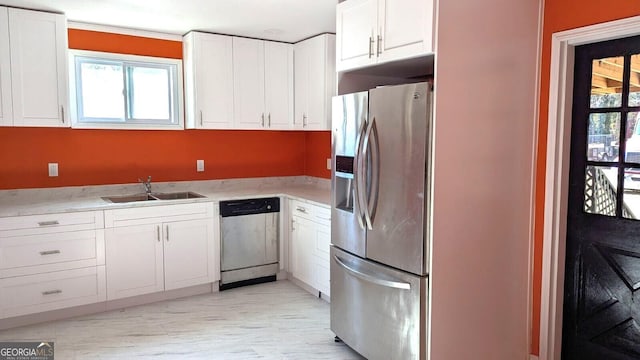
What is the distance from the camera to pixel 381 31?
100 inches

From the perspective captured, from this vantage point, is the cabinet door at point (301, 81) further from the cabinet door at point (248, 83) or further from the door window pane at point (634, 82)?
the door window pane at point (634, 82)

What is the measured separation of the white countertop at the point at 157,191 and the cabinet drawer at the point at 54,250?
0.63ft

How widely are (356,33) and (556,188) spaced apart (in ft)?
Answer: 4.90

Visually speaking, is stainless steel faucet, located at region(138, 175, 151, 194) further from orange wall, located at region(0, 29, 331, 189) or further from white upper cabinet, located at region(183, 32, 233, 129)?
white upper cabinet, located at region(183, 32, 233, 129)

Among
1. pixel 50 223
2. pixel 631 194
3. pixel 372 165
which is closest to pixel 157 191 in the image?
pixel 50 223

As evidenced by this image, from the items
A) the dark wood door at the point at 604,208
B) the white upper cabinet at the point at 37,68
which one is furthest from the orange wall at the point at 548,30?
the white upper cabinet at the point at 37,68

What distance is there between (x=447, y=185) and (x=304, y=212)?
1.91 meters

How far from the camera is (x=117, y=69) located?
404 cm

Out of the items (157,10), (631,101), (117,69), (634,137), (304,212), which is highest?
(157,10)

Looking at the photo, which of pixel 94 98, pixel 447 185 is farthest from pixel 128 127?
pixel 447 185

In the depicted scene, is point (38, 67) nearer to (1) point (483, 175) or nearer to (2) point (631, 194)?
(1) point (483, 175)

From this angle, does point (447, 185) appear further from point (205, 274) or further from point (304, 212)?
A: point (205, 274)

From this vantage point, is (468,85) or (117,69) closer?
(468,85)

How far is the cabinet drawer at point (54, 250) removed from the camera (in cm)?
320
